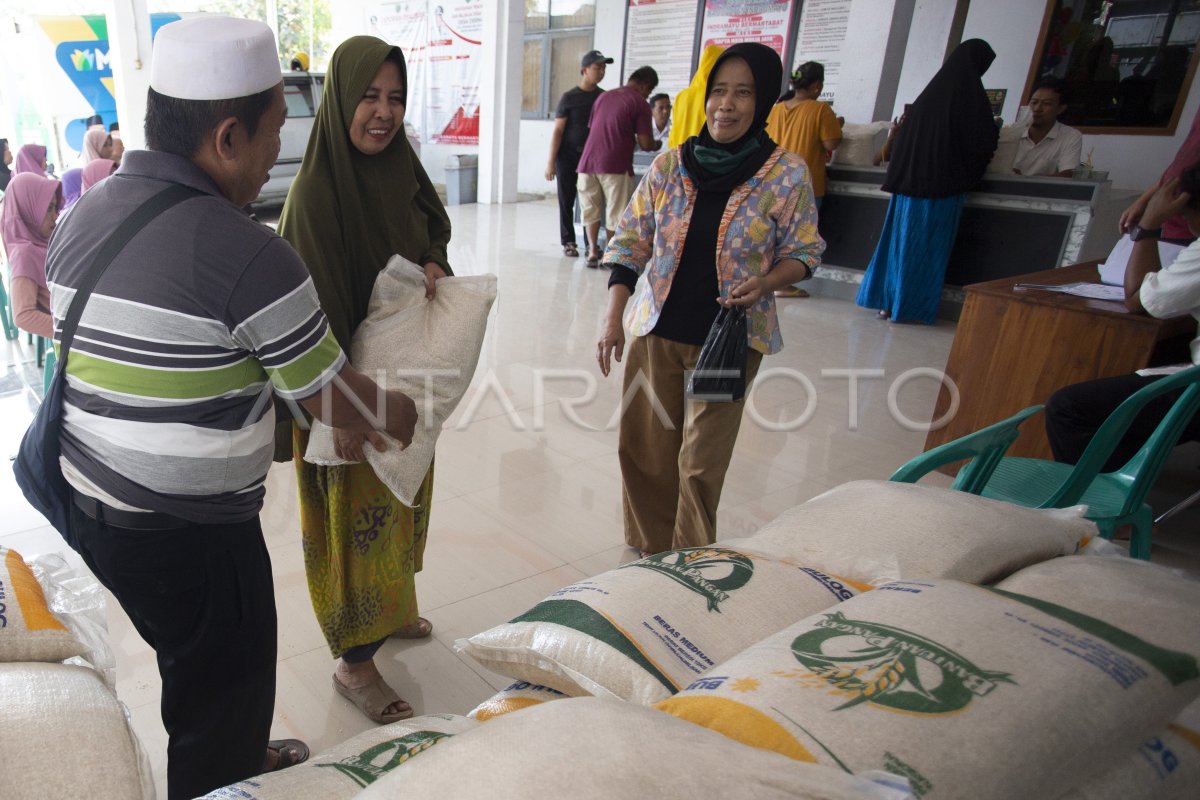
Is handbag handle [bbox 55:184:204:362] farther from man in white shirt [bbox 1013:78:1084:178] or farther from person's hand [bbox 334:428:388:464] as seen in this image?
man in white shirt [bbox 1013:78:1084:178]

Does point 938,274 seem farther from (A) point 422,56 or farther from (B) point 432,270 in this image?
(A) point 422,56

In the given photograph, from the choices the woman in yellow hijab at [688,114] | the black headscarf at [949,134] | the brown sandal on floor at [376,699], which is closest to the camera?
the brown sandal on floor at [376,699]

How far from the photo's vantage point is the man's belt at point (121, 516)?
3.45ft

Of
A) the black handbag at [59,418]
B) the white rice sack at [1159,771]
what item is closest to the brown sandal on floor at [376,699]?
the black handbag at [59,418]

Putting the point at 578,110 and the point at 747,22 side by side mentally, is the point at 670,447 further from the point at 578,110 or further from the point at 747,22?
the point at 747,22

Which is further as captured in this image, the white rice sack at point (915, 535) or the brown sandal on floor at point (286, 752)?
the brown sandal on floor at point (286, 752)

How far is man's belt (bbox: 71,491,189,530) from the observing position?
105 cm

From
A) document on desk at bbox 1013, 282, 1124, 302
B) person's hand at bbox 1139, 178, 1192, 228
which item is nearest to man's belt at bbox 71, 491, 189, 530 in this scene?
person's hand at bbox 1139, 178, 1192, 228

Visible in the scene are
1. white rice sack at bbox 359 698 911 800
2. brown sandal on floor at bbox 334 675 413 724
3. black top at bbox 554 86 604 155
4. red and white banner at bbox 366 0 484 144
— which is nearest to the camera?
white rice sack at bbox 359 698 911 800

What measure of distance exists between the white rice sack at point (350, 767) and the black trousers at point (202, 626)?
41cm

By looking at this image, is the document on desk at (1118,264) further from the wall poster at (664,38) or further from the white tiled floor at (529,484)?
the wall poster at (664,38)

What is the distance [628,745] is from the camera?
0.59m

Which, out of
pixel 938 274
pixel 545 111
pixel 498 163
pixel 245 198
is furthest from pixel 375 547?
pixel 545 111

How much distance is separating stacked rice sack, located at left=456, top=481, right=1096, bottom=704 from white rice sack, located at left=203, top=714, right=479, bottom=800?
0.11m
